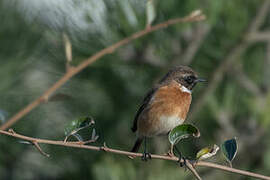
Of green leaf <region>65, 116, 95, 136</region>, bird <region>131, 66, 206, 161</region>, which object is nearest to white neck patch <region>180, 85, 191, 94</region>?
bird <region>131, 66, 206, 161</region>

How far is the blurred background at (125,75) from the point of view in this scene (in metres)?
3.36

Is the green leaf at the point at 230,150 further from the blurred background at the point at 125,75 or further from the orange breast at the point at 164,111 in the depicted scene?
the orange breast at the point at 164,111

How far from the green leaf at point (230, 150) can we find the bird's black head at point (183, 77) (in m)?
1.59

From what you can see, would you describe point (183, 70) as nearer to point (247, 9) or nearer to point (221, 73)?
point (221, 73)

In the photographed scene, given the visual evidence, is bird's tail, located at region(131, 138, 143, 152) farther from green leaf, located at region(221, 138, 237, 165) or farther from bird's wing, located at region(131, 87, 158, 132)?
green leaf, located at region(221, 138, 237, 165)

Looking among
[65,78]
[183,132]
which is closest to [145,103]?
[65,78]

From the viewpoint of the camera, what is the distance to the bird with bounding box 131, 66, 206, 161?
12.5 ft

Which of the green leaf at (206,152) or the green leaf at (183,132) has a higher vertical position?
the green leaf at (183,132)

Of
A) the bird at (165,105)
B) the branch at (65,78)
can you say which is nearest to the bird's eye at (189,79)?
the bird at (165,105)

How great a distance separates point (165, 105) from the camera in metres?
3.94

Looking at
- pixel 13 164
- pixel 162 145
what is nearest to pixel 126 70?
pixel 162 145

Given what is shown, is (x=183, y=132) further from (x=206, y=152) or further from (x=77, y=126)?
(x=77, y=126)

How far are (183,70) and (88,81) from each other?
81cm

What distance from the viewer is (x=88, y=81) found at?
3.61 m
